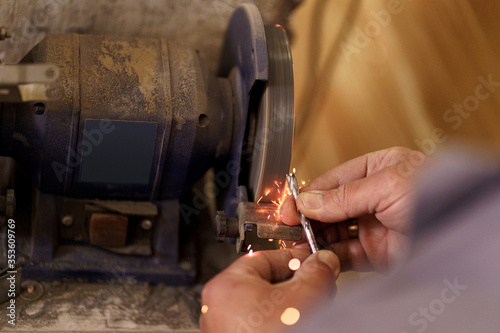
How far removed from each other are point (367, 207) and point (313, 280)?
12.0 inches

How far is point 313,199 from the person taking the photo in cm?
→ 112

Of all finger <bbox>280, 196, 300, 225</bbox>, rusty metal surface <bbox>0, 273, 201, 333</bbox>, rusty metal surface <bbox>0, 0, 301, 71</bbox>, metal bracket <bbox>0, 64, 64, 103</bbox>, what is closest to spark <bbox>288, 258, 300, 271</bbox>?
finger <bbox>280, 196, 300, 225</bbox>

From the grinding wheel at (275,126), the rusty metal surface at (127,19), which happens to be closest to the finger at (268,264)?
the grinding wheel at (275,126)

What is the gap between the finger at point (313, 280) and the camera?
2.83 ft

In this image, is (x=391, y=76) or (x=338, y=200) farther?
(x=391, y=76)

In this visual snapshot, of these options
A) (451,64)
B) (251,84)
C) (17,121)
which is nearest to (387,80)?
(451,64)

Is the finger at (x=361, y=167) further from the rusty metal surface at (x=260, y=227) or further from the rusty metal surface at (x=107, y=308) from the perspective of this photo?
the rusty metal surface at (x=107, y=308)

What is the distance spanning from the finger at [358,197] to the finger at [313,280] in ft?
0.50

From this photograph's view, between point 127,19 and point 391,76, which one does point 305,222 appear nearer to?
point 391,76

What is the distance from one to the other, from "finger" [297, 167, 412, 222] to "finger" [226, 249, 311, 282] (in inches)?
4.0

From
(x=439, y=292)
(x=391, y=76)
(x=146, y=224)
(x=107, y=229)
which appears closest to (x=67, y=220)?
(x=107, y=229)

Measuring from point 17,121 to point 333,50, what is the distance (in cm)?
120

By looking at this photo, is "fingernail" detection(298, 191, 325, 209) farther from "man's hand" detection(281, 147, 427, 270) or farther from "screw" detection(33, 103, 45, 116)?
"screw" detection(33, 103, 45, 116)

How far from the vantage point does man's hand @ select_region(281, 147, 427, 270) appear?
1.11m
